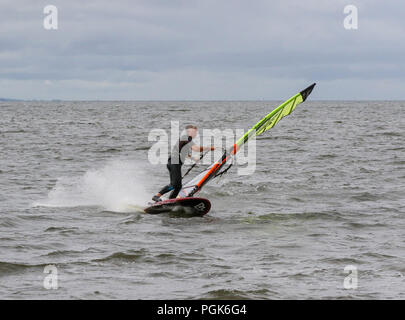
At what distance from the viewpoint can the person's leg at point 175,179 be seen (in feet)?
44.2

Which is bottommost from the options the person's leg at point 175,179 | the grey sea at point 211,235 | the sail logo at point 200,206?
the grey sea at point 211,235

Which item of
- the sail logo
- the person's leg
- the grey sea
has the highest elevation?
the person's leg

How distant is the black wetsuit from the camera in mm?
13177

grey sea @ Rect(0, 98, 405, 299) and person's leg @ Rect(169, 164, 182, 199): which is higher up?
person's leg @ Rect(169, 164, 182, 199)

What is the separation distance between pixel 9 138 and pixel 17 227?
25.3 meters

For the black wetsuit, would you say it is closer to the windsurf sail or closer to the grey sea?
the windsurf sail

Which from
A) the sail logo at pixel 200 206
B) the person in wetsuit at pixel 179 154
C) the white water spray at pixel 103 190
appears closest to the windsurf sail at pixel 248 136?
the person in wetsuit at pixel 179 154

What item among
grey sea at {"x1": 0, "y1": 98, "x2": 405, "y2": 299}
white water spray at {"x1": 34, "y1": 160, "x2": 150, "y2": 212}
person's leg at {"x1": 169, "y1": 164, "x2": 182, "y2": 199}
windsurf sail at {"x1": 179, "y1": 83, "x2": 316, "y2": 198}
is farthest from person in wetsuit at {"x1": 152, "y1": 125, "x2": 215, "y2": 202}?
white water spray at {"x1": 34, "y1": 160, "x2": 150, "y2": 212}

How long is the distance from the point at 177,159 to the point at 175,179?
49cm

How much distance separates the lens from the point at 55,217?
13008mm

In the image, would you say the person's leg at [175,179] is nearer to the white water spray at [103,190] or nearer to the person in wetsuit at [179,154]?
the person in wetsuit at [179,154]

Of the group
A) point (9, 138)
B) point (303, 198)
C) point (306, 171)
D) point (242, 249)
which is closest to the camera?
point (242, 249)

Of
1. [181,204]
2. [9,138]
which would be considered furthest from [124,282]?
[9,138]
